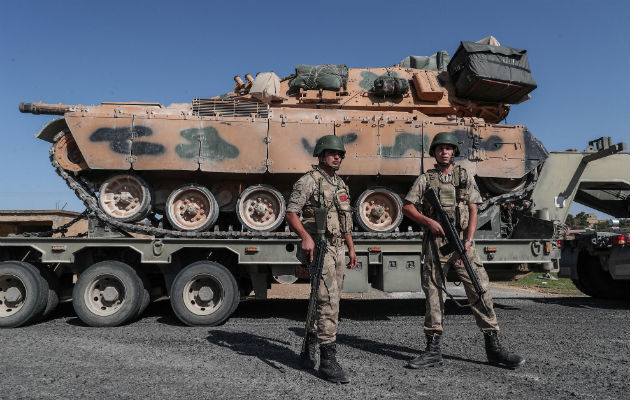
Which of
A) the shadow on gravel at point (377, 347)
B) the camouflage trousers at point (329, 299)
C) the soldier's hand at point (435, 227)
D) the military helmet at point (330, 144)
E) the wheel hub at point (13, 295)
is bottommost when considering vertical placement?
the shadow on gravel at point (377, 347)

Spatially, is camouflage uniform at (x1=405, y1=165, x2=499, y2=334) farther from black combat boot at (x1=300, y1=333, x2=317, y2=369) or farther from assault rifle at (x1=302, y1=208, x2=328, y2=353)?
black combat boot at (x1=300, y1=333, x2=317, y2=369)

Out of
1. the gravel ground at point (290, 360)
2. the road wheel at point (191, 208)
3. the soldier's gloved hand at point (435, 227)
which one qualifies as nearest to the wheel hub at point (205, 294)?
the gravel ground at point (290, 360)

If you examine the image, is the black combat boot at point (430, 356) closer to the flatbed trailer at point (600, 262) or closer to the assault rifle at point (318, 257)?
the assault rifle at point (318, 257)

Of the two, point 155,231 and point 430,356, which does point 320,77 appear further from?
point 430,356

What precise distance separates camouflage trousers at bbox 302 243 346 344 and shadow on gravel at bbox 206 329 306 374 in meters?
0.47

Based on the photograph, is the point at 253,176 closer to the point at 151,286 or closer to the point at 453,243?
the point at 151,286

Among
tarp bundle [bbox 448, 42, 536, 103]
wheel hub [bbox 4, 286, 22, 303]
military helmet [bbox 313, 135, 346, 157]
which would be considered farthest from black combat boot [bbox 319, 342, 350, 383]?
tarp bundle [bbox 448, 42, 536, 103]

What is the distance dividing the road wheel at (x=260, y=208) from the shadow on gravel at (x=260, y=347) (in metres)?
2.02

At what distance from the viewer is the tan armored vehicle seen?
748 cm

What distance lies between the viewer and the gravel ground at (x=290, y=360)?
3.70 m

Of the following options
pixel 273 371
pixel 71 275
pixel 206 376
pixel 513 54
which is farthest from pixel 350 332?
pixel 513 54

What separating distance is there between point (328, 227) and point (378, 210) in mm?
3451

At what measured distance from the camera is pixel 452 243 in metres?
4.48

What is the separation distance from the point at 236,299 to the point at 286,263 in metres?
0.96
